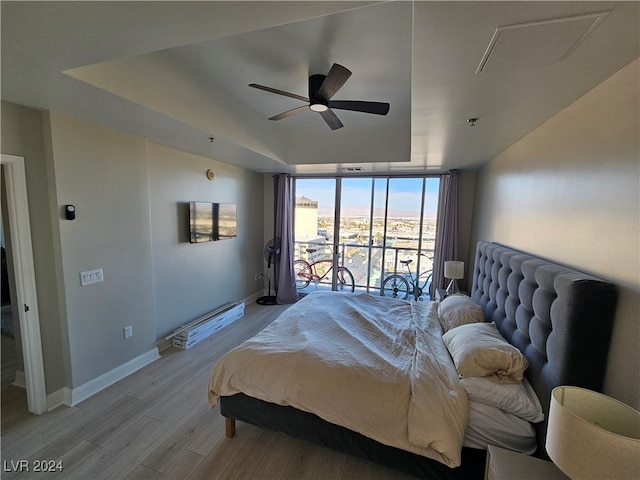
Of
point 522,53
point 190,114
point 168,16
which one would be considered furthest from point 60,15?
point 522,53

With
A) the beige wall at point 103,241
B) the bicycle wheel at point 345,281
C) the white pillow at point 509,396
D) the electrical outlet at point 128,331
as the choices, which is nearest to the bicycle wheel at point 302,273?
the bicycle wheel at point 345,281

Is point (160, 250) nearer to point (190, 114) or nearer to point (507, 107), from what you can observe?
point (190, 114)

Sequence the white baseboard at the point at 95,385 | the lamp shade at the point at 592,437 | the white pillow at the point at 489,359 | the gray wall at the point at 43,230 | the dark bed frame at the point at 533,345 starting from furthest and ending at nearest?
the white baseboard at the point at 95,385 < the gray wall at the point at 43,230 < the white pillow at the point at 489,359 < the dark bed frame at the point at 533,345 < the lamp shade at the point at 592,437

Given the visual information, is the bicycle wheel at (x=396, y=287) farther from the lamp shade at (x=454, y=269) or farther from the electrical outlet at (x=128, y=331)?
the electrical outlet at (x=128, y=331)

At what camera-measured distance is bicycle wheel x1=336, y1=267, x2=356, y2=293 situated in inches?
211

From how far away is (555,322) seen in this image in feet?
4.56

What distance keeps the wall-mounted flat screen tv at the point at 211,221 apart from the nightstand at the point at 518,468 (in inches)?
140

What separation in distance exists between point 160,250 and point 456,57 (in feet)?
10.9

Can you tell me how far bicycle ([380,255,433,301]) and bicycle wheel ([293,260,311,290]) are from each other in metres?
1.52

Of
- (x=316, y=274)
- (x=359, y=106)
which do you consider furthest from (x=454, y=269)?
(x=316, y=274)

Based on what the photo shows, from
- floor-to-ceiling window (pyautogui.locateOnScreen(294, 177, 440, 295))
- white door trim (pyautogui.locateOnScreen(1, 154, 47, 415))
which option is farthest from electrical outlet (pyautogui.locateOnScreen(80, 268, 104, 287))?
floor-to-ceiling window (pyautogui.locateOnScreen(294, 177, 440, 295))

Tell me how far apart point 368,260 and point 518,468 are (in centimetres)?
407

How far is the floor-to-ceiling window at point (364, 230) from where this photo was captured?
4766mm

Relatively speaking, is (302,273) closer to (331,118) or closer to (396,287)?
(396,287)
